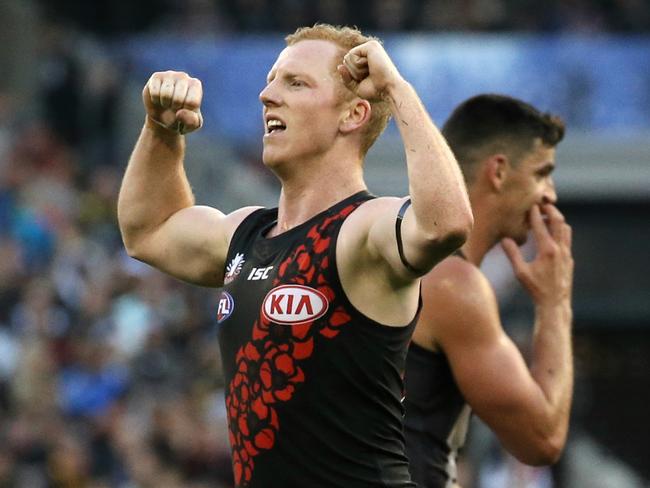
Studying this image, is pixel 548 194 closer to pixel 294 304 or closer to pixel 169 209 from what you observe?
pixel 169 209

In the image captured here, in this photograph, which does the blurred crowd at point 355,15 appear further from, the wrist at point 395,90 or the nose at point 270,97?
the wrist at point 395,90

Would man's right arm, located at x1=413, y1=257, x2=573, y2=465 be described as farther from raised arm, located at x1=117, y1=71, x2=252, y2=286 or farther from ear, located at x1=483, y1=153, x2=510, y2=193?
raised arm, located at x1=117, y1=71, x2=252, y2=286

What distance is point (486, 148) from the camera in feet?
20.7

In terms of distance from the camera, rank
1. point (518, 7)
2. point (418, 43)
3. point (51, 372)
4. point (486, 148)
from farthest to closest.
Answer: point (518, 7)
point (418, 43)
point (51, 372)
point (486, 148)

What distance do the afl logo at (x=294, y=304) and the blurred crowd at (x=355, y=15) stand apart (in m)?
13.5

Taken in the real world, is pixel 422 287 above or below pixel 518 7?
below

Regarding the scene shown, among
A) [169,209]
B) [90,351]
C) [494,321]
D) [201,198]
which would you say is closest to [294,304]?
[169,209]

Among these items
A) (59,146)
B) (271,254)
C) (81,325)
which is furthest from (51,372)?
(271,254)

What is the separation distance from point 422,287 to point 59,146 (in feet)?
35.8

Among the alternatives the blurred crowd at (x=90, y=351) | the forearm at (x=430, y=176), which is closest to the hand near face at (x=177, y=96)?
the forearm at (x=430, y=176)

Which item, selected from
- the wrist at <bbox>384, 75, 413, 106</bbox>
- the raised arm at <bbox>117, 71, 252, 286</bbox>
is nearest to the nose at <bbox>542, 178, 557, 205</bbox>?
the raised arm at <bbox>117, 71, 252, 286</bbox>

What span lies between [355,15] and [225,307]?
13.9 meters

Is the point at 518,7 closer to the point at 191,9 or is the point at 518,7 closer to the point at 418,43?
the point at 418,43

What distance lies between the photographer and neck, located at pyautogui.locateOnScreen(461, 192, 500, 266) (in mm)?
6238
